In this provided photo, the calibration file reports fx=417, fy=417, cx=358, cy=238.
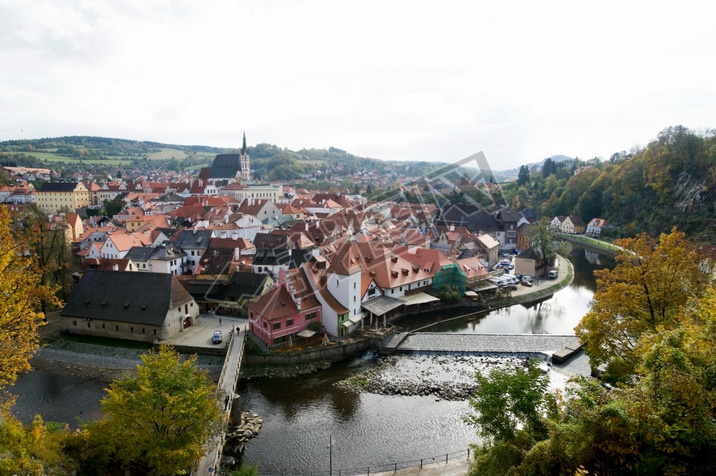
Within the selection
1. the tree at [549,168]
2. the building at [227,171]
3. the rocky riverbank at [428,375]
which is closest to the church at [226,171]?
the building at [227,171]

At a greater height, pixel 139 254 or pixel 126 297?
pixel 139 254

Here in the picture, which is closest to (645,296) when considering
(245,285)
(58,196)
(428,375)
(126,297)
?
(428,375)

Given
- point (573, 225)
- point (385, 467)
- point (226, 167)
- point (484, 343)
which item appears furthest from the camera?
point (226, 167)

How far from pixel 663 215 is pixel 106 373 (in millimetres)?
78025

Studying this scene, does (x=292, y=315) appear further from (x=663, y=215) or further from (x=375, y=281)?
(x=663, y=215)

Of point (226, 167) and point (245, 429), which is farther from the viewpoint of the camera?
point (226, 167)

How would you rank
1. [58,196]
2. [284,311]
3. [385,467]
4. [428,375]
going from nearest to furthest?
[385,467], [428,375], [284,311], [58,196]

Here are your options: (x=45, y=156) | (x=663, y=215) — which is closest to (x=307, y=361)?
(x=663, y=215)

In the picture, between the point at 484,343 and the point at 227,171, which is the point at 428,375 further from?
the point at 227,171

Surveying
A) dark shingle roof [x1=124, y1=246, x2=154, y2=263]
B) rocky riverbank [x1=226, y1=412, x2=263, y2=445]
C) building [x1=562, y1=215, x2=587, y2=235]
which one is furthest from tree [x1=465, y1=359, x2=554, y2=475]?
building [x1=562, y1=215, x2=587, y2=235]

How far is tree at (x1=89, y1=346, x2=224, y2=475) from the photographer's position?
13.5 m

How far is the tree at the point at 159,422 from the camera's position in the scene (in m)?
13.5

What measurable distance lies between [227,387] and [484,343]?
17.8 m

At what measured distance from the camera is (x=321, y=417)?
21766mm
